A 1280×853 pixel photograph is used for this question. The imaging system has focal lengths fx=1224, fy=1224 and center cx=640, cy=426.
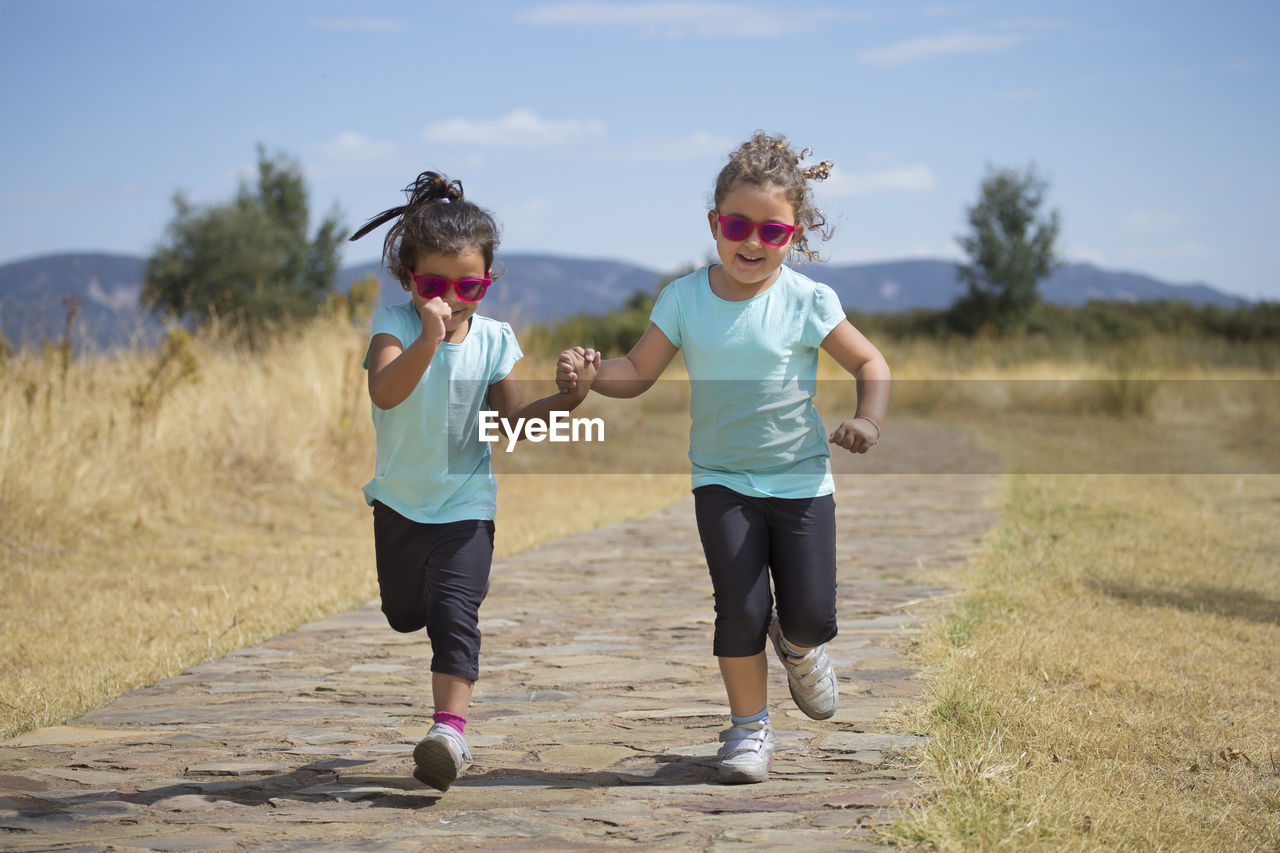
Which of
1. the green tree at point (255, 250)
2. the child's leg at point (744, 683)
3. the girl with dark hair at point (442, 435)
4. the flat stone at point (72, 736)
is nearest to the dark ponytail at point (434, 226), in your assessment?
the girl with dark hair at point (442, 435)

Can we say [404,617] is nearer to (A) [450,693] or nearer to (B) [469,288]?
(A) [450,693]

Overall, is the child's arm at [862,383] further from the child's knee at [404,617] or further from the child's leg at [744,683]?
the child's knee at [404,617]

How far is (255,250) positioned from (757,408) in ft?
100

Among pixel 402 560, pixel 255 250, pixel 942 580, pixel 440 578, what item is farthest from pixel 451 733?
pixel 255 250

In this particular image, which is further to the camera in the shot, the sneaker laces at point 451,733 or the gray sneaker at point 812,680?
the gray sneaker at point 812,680

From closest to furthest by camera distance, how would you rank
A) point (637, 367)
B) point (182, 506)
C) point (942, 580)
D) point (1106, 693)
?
1. point (637, 367)
2. point (1106, 693)
3. point (942, 580)
4. point (182, 506)

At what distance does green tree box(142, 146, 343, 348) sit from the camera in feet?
96.5

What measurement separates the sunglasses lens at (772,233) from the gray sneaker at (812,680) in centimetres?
104

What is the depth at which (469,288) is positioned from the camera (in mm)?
3256

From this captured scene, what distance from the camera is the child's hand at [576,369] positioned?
10.4 feet

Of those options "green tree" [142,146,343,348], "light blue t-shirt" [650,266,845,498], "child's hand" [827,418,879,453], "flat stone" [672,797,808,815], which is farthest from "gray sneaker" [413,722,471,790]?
"green tree" [142,146,343,348]

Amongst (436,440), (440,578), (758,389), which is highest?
(758,389)

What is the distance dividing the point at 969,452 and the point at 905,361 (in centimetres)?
873

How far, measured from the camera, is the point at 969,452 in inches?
563
